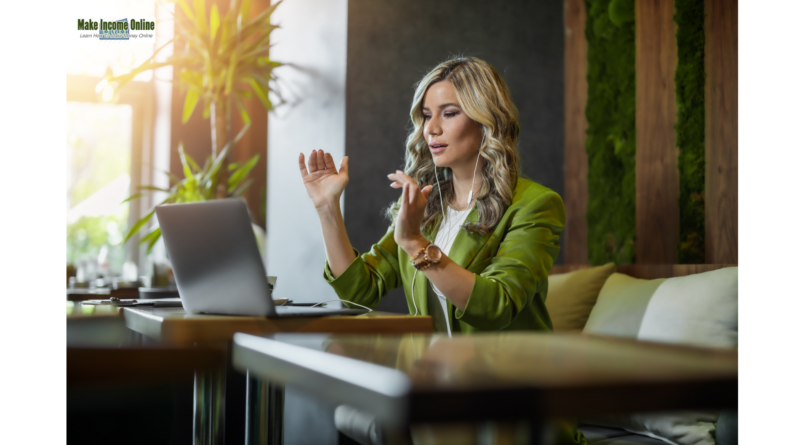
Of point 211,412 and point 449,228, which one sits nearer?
point 211,412

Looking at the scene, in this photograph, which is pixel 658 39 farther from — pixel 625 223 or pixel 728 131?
pixel 625 223

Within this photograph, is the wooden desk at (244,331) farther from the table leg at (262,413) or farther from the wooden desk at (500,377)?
the wooden desk at (500,377)

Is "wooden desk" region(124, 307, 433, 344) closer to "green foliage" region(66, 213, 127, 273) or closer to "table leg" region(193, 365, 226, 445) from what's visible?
"table leg" region(193, 365, 226, 445)

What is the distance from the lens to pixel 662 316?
1.72m

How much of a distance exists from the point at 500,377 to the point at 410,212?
0.80 meters

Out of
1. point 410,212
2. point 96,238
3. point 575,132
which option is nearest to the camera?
point 410,212

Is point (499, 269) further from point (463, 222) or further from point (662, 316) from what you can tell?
point (662, 316)

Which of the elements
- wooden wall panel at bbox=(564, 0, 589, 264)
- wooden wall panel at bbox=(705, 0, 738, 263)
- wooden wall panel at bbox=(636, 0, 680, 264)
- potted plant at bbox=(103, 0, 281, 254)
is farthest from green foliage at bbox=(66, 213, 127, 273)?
wooden wall panel at bbox=(705, 0, 738, 263)

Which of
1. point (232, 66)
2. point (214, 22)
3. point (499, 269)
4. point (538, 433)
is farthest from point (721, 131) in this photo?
point (214, 22)

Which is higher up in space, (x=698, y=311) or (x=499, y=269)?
(x=499, y=269)

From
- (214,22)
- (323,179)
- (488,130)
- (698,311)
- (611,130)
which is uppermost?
(214,22)

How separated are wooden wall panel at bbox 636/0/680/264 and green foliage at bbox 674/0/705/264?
4 centimetres

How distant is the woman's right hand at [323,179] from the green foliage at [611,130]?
1.29 meters
